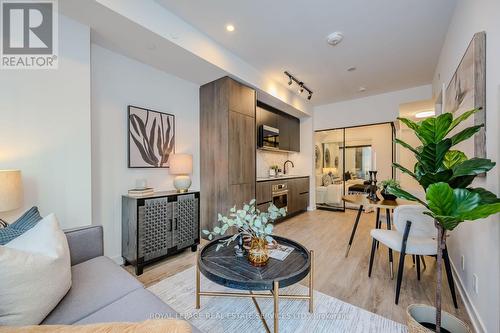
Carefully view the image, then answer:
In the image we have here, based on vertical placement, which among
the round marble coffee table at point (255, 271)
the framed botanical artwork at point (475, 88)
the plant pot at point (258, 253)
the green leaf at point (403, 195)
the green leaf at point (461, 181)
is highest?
the framed botanical artwork at point (475, 88)

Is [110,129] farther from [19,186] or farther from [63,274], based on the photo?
[63,274]

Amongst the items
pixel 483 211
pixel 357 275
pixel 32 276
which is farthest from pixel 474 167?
pixel 32 276

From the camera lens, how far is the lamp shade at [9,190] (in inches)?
55.3

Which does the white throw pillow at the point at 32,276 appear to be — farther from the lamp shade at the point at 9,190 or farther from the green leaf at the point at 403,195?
the green leaf at the point at 403,195

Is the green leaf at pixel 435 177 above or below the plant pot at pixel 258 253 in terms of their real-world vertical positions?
above

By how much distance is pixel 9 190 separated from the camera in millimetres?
1434

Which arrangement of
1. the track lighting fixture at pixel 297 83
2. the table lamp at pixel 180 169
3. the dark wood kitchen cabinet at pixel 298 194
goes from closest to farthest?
1. the table lamp at pixel 180 169
2. the track lighting fixture at pixel 297 83
3. the dark wood kitchen cabinet at pixel 298 194

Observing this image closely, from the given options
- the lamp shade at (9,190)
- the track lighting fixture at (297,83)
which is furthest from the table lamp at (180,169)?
the track lighting fixture at (297,83)

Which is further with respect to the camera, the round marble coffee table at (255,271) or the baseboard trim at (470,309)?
the baseboard trim at (470,309)

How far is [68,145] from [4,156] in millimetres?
407

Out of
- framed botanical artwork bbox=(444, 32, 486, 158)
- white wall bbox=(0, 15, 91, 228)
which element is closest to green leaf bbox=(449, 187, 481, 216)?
framed botanical artwork bbox=(444, 32, 486, 158)

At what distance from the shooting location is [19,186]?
1514mm

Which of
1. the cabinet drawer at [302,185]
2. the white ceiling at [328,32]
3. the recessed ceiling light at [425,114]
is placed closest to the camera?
the white ceiling at [328,32]

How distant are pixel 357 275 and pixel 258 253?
1.46 meters
